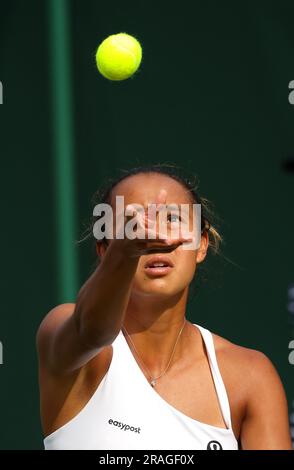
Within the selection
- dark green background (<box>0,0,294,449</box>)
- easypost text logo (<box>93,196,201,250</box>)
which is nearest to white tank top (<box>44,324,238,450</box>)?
easypost text logo (<box>93,196,201,250</box>)

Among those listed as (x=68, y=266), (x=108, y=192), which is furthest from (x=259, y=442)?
(x=68, y=266)

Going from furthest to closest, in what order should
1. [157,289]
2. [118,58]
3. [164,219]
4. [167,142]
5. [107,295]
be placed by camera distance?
[167,142] → [118,58] → [157,289] → [164,219] → [107,295]

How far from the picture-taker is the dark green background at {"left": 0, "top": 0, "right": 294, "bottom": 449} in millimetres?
3590

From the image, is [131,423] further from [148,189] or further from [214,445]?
[148,189]

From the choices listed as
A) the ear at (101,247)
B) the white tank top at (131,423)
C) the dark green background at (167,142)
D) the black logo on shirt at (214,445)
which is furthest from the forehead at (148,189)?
the dark green background at (167,142)

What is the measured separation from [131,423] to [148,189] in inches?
22.3

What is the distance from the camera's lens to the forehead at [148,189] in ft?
7.54

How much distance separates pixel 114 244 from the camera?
178 centimetres

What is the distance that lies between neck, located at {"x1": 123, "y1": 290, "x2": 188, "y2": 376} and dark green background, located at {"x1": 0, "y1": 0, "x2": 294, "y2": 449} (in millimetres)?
1204

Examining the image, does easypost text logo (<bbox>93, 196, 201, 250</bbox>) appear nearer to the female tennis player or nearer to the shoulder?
the female tennis player

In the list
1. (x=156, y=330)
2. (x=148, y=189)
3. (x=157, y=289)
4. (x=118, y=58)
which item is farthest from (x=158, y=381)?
(x=118, y=58)

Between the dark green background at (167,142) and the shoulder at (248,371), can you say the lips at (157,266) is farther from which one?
the dark green background at (167,142)

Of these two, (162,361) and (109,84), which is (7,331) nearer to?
(109,84)

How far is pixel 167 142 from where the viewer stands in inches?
147
